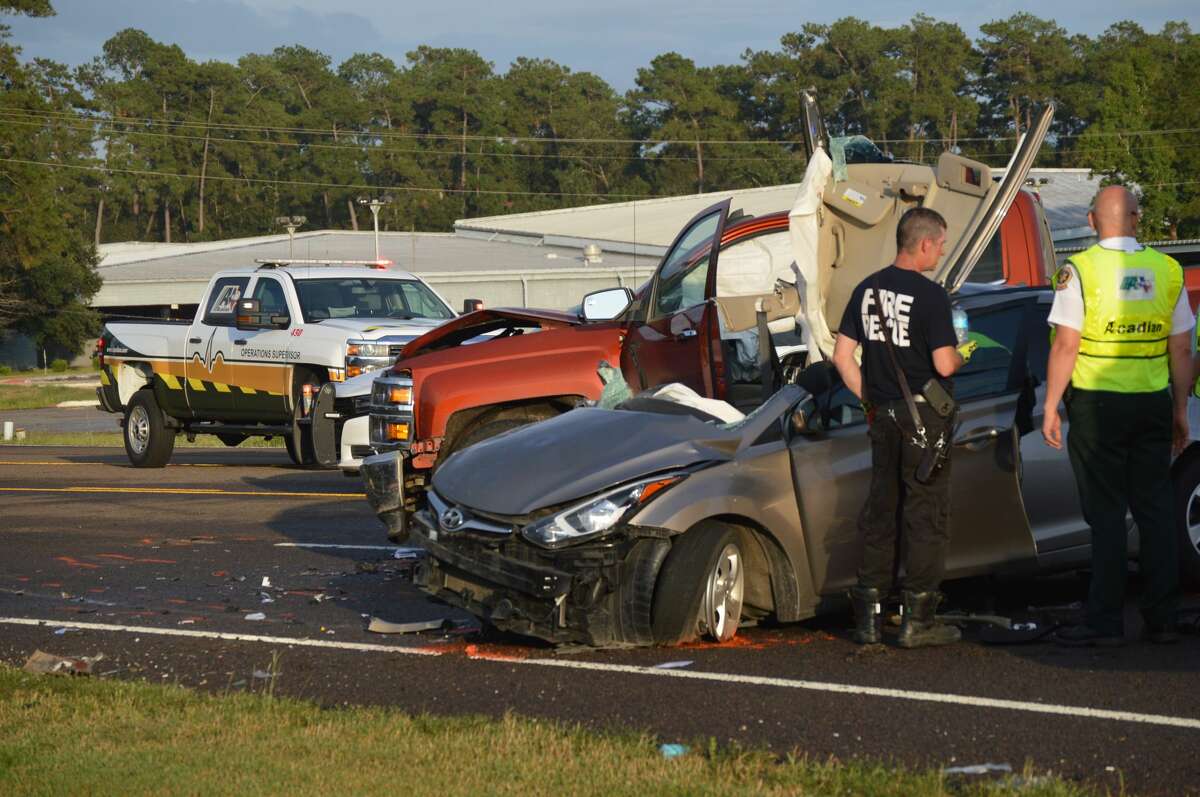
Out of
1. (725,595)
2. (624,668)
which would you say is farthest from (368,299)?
(624,668)

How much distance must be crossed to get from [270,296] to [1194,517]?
1196 centimetres

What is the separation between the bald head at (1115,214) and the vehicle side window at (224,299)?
505 inches

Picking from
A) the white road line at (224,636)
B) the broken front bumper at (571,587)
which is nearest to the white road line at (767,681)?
the white road line at (224,636)

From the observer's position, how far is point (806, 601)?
7469mm

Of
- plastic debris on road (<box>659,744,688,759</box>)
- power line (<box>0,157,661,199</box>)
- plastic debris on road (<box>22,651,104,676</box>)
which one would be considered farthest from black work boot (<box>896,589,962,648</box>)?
power line (<box>0,157,661,199</box>)

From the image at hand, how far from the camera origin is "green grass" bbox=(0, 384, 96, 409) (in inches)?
1898

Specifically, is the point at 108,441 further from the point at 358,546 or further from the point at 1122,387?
the point at 1122,387

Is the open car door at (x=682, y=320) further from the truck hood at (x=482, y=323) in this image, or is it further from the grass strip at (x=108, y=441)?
the grass strip at (x=108, y=441)

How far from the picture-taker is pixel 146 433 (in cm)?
1920

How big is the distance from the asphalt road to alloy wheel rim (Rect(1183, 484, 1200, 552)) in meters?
0.29

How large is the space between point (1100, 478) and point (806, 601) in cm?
139

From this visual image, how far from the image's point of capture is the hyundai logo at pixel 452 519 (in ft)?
24.7

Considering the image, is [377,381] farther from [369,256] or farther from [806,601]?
[369,256]

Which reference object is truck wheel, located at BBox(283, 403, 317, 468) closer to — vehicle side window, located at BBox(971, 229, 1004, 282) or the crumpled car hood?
vehicle side window, located at BBox(971, 229, 1004, 282)
